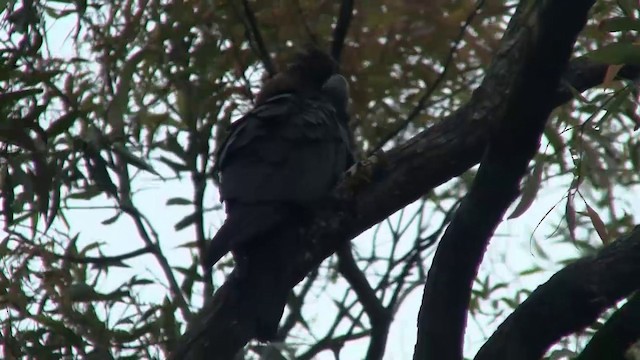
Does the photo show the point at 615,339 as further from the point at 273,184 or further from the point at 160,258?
the point at 160,258

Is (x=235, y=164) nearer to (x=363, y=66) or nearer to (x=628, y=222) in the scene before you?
(x=363, y=66)

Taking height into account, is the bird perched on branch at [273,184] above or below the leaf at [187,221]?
below

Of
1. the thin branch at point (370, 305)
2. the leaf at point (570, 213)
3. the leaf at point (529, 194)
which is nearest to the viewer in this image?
the leaf at point (570, 213)

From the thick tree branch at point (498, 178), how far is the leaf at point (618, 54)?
0.53ft

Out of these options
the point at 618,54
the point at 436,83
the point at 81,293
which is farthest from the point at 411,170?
the point at 81,293

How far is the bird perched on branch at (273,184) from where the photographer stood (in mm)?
2824

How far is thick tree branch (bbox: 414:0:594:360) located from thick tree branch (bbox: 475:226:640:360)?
108 mm

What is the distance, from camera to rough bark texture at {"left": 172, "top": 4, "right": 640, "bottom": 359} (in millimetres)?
2760

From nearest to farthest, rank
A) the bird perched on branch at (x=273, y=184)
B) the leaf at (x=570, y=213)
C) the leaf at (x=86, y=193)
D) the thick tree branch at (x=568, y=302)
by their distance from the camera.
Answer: the thick tree branch at (x=568, y=302) < the leaf at (x=570, y=213) < the bird perched on branch at (x=273, y=184) < the leaf at (x=86, y=193)

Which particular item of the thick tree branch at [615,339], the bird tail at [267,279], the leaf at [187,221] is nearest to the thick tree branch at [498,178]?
the thick tree branch at [615,339]

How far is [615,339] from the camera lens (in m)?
2.04

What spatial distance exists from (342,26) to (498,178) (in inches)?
67.1

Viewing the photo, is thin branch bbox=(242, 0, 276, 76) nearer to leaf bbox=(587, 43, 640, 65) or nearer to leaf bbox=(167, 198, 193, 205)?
leaf bbox=(167, 198, 193, 205)

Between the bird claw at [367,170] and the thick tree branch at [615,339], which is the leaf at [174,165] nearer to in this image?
the bird claw at [367,170]
